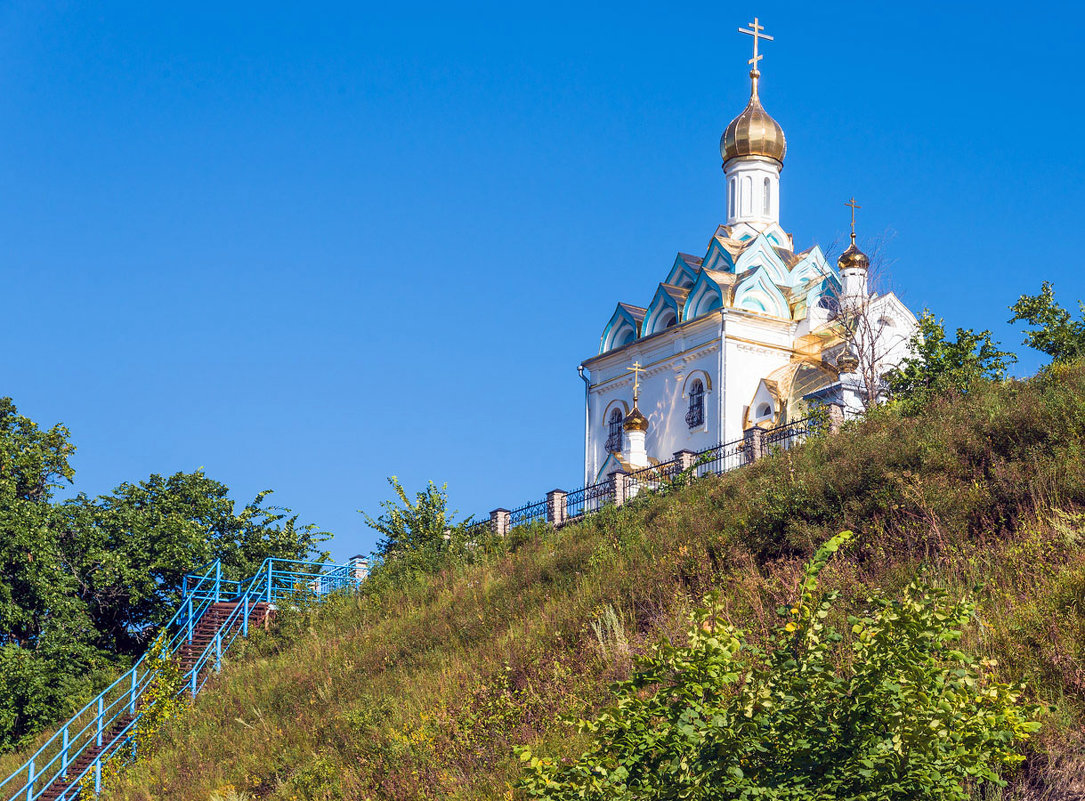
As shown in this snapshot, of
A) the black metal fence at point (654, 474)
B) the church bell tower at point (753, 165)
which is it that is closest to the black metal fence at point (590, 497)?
the black metal fence at point (654, 474)

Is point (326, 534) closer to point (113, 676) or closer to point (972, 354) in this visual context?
point (113, 676)

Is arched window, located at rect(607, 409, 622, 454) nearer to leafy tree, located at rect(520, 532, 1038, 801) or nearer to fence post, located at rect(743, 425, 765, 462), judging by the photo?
fence post, located at rect(743, 425, 765, 462)

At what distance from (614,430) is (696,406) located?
312 cm

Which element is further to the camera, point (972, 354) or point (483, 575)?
point (972, 354)

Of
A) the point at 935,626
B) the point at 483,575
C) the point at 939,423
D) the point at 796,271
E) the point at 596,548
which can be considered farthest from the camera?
the point at 796,271

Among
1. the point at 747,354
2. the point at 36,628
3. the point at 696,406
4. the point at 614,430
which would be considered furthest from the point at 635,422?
the point at 36,628

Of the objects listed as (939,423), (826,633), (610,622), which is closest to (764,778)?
(826,633)

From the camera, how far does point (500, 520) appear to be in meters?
25.4

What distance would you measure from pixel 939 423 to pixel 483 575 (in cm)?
665

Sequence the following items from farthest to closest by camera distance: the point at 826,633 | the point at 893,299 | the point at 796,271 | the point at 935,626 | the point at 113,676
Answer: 1. the point at 796,271
2. the point at 893,299
3. the point at 113,676
4. the point at 826,633
5. the point at 935,626

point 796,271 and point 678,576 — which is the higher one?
point 796,271

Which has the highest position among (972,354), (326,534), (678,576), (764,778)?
(972,354)

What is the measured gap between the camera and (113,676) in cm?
2322

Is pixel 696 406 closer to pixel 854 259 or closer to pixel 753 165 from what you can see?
pixel 854 259
